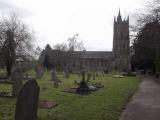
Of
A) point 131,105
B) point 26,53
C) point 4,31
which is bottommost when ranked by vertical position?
point 131,105

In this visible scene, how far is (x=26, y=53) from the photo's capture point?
41.1 meters

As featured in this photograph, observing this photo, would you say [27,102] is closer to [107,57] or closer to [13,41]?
[13,41]

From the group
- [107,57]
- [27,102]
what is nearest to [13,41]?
[27,102]

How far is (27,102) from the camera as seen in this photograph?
735 cm

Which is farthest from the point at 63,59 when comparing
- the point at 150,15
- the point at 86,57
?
the point at 150,15

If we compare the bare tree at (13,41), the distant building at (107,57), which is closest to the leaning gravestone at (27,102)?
the bare tree at (13,41)

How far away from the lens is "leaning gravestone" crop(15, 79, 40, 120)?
7.10 meters

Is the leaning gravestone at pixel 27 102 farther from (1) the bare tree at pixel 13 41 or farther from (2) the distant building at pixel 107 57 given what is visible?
(2) the distant building at pixel 107 57

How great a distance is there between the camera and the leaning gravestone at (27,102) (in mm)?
7102

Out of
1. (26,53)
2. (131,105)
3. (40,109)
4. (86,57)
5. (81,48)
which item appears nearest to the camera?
(40,109)

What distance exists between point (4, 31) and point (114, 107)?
30.2 m

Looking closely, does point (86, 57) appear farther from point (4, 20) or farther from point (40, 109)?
point (40, 109)

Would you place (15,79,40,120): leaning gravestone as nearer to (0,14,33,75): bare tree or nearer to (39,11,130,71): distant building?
(0,14,33,75): bare tree

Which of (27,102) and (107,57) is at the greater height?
(107,57)
